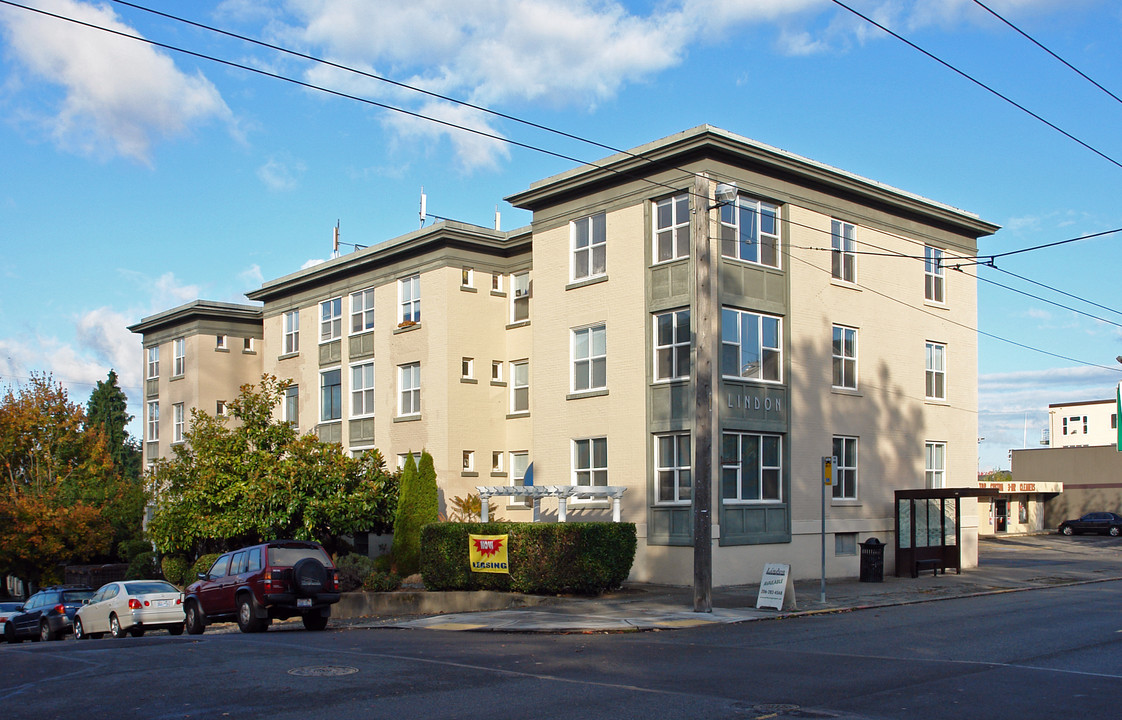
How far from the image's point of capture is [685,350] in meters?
27.5

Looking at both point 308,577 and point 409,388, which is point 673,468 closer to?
point 308,577

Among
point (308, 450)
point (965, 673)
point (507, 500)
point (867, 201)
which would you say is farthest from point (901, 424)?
point (965, 673)

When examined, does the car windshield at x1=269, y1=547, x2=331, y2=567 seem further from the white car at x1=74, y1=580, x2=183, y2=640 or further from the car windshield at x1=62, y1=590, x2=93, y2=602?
the car windshield at x1=62, y1=590, x2=93, y2=602

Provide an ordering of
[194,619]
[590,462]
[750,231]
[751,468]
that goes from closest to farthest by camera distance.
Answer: [194,619], [751,468], [750,231], [590,462]

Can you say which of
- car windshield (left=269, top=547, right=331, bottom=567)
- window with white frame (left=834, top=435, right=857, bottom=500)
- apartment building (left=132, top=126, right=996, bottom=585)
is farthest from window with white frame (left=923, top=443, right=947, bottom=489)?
car windshield (left=269, top=547, right=331, bottom=567)

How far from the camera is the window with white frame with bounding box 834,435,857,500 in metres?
30.4

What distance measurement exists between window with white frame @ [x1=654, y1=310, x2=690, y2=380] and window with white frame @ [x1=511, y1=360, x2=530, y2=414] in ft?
25.7

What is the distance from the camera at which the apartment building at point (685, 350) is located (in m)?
27.5

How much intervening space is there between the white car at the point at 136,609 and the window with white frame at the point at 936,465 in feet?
76.2

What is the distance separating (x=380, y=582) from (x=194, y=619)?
27.5 ft

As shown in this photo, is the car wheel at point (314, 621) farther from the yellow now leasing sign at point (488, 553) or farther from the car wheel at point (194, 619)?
the yellow now leasing sign at point (488, 553)

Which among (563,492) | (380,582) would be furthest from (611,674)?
(380,582)

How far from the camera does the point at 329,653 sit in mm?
15117

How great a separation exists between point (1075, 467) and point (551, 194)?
153 ft
